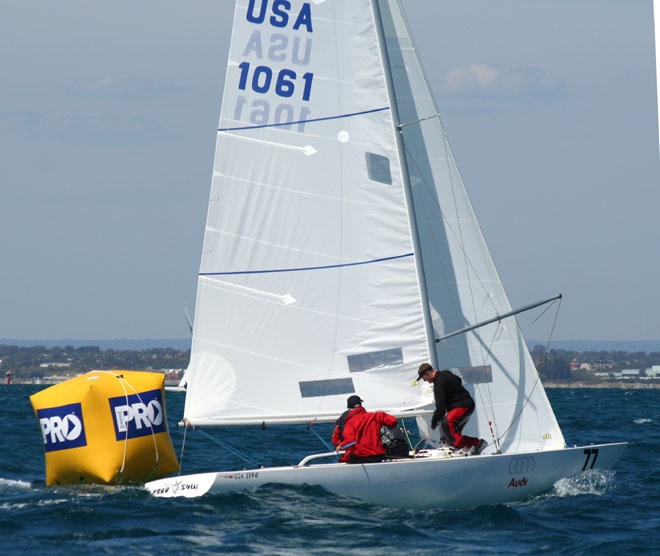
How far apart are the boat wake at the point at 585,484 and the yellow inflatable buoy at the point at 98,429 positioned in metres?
5.12

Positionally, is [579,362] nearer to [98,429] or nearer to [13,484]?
[13,484]

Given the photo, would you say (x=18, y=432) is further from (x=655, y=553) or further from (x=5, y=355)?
(x=5, y=355)

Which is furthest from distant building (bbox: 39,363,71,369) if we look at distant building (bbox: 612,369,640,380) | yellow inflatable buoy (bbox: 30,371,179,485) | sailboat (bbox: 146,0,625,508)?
sailboat (bbox: 146,0,625,508)

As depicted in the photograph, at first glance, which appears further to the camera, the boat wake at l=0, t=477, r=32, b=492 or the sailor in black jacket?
the boat wake at l=0, t=477, r=32, b=492

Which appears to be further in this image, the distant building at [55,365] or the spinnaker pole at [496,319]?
the distant building at [55,365]

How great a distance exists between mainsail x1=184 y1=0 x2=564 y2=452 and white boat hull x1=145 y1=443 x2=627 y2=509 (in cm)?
110

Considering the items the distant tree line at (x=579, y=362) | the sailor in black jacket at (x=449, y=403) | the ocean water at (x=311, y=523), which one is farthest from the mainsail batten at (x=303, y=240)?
the distant tree line at (x=579, y=362)

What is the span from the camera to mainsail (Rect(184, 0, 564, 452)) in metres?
16.1

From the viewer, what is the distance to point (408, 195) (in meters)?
16.3

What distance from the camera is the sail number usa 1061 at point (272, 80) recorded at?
1605 centimetres

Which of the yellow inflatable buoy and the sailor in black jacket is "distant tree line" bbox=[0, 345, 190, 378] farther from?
the sailor in black jacket

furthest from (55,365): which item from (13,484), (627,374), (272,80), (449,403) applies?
(449,403)

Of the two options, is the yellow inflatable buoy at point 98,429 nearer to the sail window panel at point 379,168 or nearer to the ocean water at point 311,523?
the ocean water at point 311,523

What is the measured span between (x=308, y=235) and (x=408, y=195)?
1.36 meters
